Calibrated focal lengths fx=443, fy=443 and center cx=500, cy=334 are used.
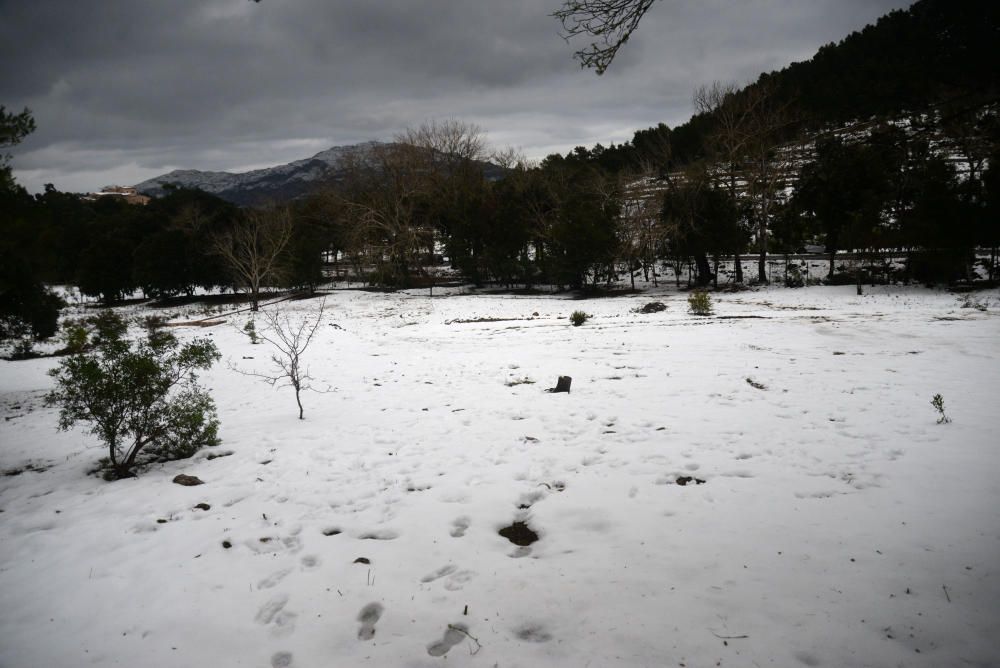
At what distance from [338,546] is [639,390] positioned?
599cm

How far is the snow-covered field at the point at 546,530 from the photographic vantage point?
114 inches

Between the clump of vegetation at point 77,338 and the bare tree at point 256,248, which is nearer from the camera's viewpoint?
the clump of vegetation at point 77,338

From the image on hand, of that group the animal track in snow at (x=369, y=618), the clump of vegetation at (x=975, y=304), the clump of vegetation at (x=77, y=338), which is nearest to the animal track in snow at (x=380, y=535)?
the animal track in snow at (x=369, y=618)

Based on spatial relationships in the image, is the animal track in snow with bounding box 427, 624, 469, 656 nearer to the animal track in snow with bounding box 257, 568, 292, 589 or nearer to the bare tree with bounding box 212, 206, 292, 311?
the animal track in snow with bounding box 257, 568, 292, 589

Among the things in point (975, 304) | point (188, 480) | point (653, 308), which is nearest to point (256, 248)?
point (653, 308)

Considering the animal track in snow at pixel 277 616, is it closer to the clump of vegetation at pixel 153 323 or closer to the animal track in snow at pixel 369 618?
the animal track in snow at pixel 369 618

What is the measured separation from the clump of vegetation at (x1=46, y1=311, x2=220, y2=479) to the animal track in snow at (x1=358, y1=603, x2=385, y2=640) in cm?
461

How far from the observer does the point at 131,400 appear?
233 inches

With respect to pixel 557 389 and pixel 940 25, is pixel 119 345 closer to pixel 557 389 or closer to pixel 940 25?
pixel 557 389

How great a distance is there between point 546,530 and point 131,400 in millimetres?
5704

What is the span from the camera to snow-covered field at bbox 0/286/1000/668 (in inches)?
114

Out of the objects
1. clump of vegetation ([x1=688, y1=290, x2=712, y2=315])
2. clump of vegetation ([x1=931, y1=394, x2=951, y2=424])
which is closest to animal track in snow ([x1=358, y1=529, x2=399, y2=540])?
clump of vegetation ([x1=931, y1=394, x2=951, y2=424])

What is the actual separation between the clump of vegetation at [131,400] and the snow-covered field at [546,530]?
16.8 inches

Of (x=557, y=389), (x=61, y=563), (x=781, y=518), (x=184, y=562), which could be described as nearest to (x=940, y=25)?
(x=781, y=518)
